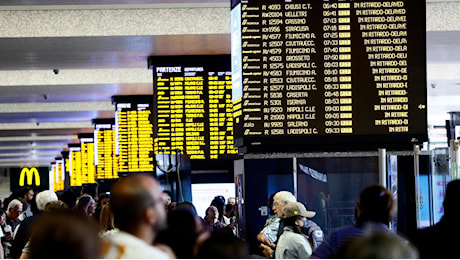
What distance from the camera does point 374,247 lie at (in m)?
2.74

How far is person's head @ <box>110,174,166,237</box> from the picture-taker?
11.6 feet

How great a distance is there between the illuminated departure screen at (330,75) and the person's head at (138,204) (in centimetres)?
450

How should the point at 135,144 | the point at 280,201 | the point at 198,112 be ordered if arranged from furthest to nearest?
the point at 135,144, the point at 198,112, the point at 280,201

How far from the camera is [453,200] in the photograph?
16.9 ft

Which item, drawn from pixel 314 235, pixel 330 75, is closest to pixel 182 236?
pixel 314 235

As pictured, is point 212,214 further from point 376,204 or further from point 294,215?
point 376,204

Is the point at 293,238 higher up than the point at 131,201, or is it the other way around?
the point at 131,201

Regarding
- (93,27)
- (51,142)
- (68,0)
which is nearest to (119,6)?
(93,27)

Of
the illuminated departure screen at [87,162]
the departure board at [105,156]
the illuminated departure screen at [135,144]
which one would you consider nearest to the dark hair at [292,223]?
the illuminated departure screen at [135,144]

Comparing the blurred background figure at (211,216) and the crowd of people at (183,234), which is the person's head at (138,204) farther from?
the blurred background figure at (211,216)

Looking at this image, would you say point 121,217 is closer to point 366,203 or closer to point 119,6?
point 366,203

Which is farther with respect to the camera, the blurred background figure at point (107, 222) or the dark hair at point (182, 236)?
the blurred background figure at point (107, 222)

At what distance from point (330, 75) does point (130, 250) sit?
4921mm

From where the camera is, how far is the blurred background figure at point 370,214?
15.8 feet
